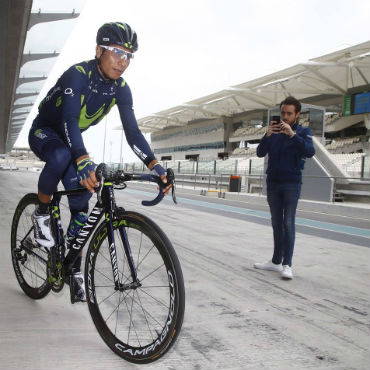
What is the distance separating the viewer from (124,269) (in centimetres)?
229

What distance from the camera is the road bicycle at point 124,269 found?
204 centimetres

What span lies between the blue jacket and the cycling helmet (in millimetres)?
2321

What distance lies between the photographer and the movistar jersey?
2501 millimetres

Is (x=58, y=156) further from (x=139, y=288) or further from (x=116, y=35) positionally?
(x=139, y=288)

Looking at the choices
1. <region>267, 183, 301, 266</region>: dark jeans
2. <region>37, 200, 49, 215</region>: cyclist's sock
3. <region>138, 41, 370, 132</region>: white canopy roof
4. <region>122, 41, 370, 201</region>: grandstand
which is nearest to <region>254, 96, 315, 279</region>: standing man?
<region>267, 183, 301, 266</region>: dark jeans

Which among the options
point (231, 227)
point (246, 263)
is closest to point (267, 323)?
point (246, 263)

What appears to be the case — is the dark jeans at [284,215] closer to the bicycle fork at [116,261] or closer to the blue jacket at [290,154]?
the blue jacket at [290,154]

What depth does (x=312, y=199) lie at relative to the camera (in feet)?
59.4

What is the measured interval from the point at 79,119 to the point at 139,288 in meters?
1.19

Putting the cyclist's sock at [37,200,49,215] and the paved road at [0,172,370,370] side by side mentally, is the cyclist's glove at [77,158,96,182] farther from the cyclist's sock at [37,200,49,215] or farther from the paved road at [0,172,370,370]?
the paved road at [0,172,370,370]

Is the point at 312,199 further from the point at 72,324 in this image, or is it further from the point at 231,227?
the point at 72,324

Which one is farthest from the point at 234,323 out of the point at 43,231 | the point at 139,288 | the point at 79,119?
the point at 79,119

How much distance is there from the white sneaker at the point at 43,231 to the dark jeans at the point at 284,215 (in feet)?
8.37

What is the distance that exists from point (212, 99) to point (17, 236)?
52.1 meters
